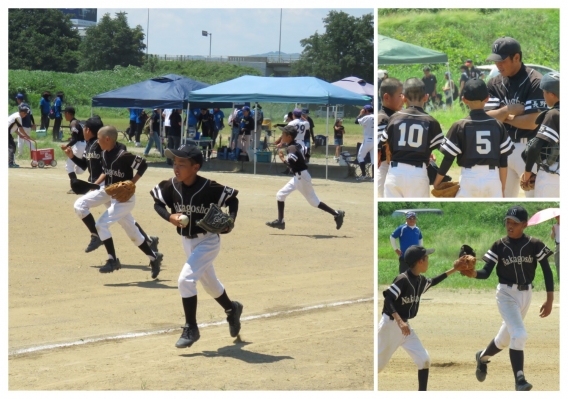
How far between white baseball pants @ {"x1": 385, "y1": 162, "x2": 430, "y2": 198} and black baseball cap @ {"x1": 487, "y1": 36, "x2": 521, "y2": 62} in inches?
44.6

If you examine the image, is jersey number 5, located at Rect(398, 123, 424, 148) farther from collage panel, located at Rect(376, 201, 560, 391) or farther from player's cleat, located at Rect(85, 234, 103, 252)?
player's cleat, located at Rect(85, 234, 103, 252)

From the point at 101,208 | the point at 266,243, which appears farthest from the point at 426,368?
the point at 101,208

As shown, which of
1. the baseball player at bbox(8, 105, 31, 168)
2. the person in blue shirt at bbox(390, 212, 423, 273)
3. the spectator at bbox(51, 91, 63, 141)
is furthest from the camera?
the spectator at bbox(51, 91, 63, 141)

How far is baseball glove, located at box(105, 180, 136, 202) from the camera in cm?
1046

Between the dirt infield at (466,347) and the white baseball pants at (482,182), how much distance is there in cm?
207

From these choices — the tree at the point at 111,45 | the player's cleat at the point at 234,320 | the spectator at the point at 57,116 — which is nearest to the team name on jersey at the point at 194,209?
the player's cleat at the point at 234,320

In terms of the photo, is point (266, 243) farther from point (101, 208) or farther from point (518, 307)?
point (518, 307)

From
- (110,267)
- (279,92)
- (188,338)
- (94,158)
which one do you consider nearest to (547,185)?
(188,338)

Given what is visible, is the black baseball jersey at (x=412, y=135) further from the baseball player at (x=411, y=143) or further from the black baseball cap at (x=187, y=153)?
the black baseball cap at (x=187, y=153)

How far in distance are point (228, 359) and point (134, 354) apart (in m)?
0.87

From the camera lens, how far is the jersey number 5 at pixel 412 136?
6859mm

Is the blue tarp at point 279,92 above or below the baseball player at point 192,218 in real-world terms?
above

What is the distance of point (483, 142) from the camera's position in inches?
261

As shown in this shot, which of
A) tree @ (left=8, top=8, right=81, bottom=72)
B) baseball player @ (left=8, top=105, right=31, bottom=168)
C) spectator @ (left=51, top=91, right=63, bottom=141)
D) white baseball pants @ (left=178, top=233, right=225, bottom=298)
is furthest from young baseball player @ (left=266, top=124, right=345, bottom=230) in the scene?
tree @ (left=8, top=8, right=81, bottom=72)
